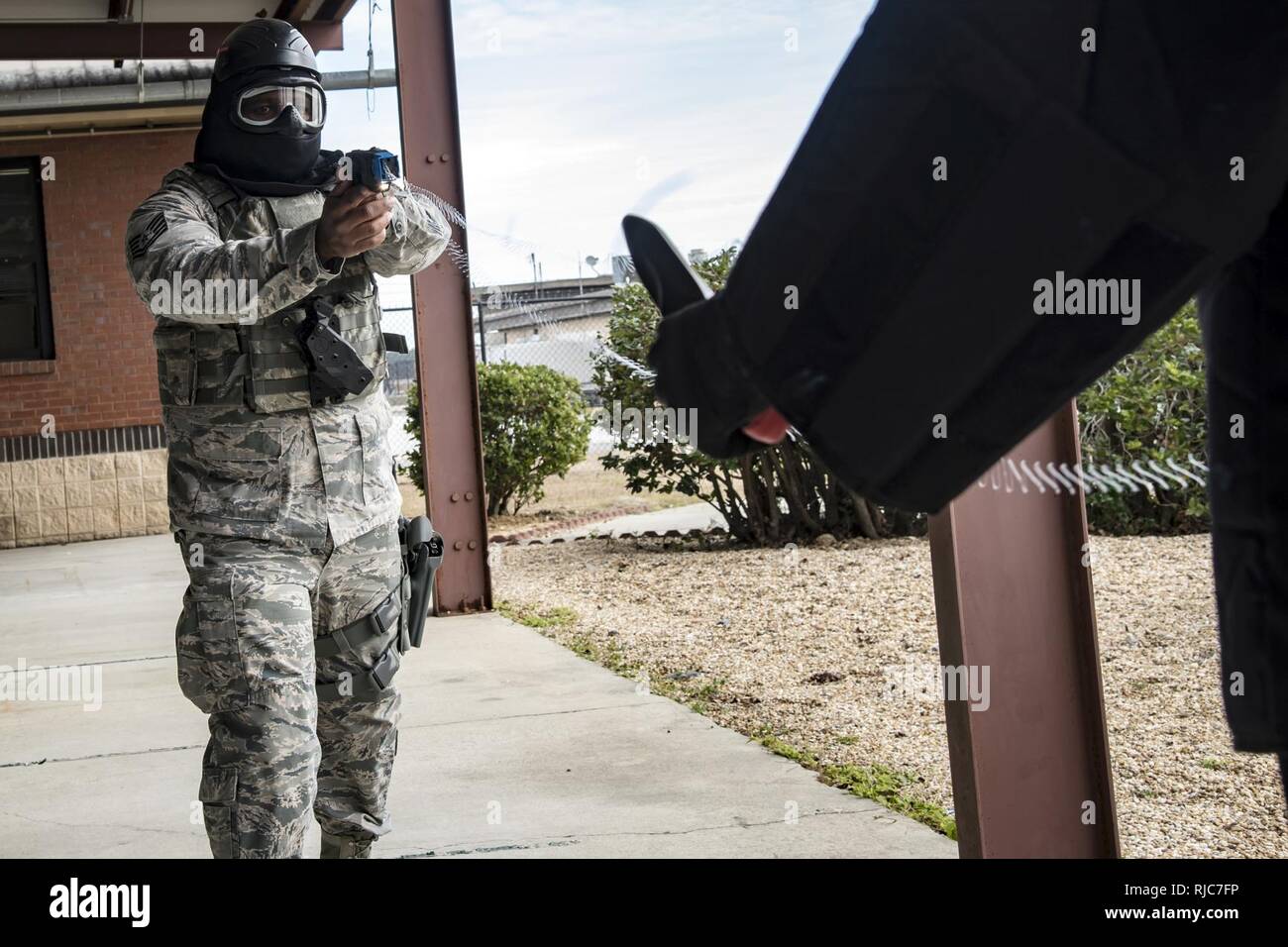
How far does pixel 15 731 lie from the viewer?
5.25 meters

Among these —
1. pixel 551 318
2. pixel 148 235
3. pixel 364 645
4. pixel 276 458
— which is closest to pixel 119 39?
pixel 551 318

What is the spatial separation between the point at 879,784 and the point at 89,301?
10648mm

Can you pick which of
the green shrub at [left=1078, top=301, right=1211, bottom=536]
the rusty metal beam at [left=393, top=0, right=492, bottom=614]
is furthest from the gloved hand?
the green shrub at [left=1078, top=301, right=1211, bottom=536]

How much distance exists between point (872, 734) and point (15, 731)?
11.5 feet

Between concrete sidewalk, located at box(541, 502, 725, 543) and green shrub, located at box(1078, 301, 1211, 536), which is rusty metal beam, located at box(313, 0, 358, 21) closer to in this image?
concrete sidewalk, located at box(541, 502, 725, 543)

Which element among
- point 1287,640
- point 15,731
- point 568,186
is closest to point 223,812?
point 1287,640

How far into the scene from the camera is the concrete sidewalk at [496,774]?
3.55 metres

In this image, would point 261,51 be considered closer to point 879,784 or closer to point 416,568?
point 416,568

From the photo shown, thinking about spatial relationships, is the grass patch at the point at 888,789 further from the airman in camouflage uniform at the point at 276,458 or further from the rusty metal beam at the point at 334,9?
the rusty metal beam at the point at 334,9

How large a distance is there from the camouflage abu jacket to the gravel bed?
6.56ft

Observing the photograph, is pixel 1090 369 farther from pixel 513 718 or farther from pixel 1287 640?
pixel 513 718

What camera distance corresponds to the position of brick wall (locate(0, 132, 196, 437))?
1214cm

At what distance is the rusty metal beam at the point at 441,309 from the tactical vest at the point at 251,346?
4.01m
